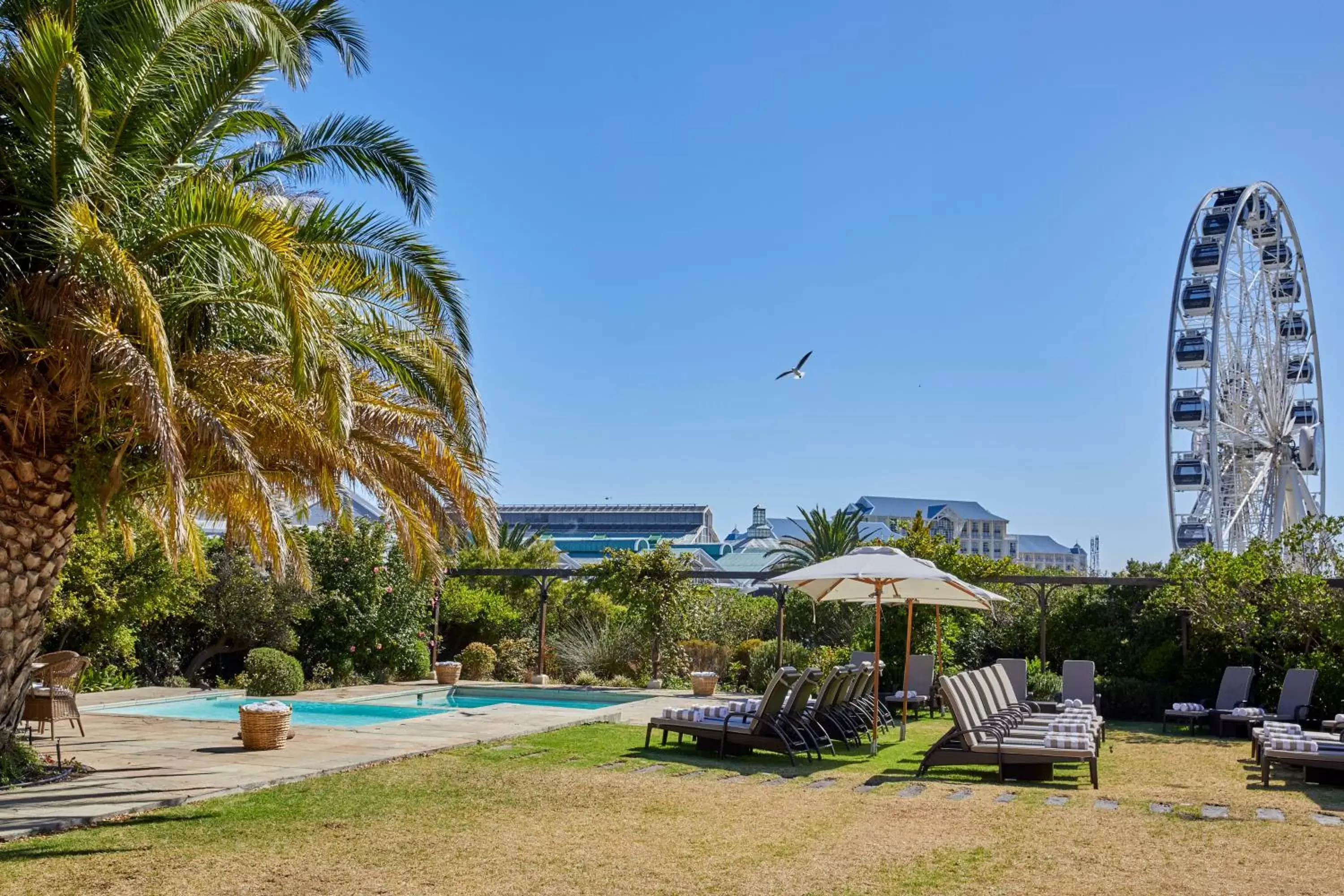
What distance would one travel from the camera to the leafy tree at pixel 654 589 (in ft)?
64.7

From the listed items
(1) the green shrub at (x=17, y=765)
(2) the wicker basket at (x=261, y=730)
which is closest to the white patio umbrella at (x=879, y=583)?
(2) the wicker basket at (x=261, y=730)

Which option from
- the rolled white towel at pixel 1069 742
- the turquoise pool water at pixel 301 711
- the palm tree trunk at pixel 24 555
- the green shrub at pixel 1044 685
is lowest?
the turquoise pool water at pixel 301 711

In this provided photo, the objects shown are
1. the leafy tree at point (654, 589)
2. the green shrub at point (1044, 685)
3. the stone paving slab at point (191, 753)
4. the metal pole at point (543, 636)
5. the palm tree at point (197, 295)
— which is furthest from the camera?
the metal pole at point (543, 636)

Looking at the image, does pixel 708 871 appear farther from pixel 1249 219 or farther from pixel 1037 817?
pixel 1249 219

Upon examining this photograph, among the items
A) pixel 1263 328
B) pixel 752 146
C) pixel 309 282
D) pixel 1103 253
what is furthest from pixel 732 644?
pixel 1263 328

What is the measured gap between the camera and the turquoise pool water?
14.8m

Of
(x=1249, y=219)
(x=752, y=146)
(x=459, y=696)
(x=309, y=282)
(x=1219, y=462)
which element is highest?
(x=1249, y=219)

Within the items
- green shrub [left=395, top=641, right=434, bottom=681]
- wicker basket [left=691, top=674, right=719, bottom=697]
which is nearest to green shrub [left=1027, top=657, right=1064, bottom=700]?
wicker basket [left=691, top=674, right=719, bottom=697]

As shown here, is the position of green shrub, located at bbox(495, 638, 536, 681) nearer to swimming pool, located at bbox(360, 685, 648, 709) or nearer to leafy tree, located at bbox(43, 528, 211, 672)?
swimming pool, located at bbox(360, 685, 648, 709)

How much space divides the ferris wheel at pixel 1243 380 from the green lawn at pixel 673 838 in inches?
743

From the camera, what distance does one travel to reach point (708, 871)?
6.38 metres

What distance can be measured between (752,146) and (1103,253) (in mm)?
8419

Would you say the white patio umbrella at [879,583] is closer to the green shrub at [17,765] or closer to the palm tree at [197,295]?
the palm tree at [197,295]

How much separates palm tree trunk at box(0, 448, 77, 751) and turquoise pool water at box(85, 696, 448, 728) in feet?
17.0
